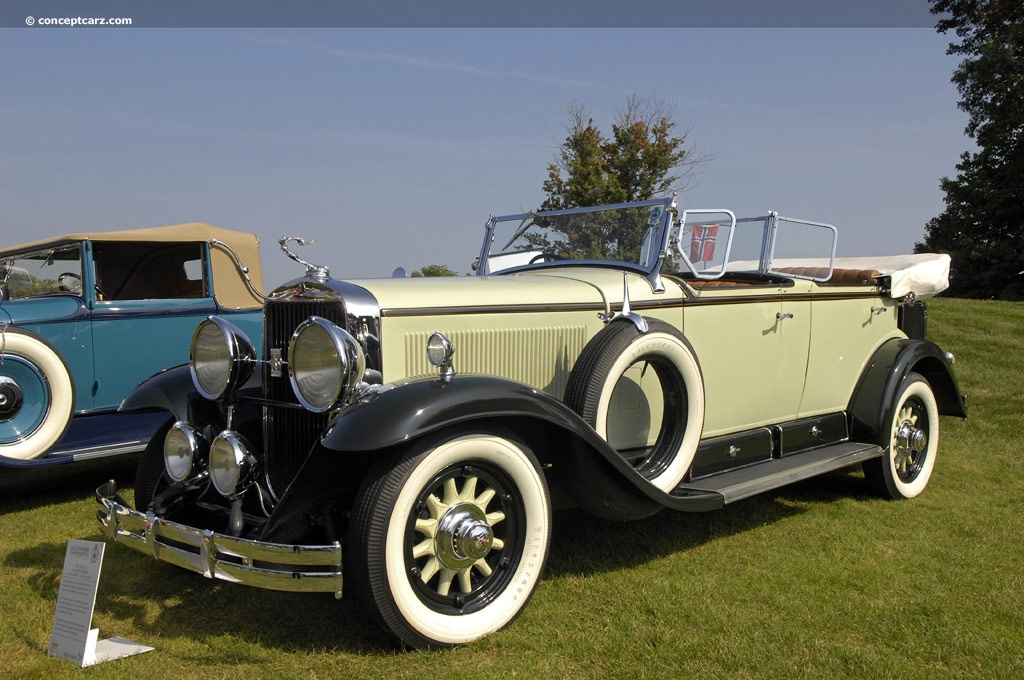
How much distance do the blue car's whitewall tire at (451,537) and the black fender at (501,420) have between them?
135 mm

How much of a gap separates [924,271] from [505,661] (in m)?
4.15

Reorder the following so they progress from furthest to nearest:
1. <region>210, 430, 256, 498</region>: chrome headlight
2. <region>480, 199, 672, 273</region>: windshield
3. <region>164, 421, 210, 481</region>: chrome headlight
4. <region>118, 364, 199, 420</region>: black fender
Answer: <region>480, 199, 672, 273</region>: windshield → <region>118, 364, 199, 420</region>: black fender → <region>164, 421, 210, 481</region>: chrome headlight → <region>210, 430, 256, 498</region>: chrome headlight

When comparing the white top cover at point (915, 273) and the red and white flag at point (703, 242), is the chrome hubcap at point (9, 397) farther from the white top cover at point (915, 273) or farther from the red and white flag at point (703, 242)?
the white top cover at point (915, 273)

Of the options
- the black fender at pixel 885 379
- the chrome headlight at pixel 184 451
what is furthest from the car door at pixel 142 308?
the black fender at pixel 885 379

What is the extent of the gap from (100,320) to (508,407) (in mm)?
4291

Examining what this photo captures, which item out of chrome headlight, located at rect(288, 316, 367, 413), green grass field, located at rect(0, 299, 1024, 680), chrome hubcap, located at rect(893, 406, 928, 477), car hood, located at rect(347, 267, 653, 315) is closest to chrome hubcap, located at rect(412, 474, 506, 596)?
green grass field, located at rect(0, 299, 1024, 680)

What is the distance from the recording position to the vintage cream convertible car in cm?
274

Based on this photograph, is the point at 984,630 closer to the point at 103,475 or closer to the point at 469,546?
the point at 469,546

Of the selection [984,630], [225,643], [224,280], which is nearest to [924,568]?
[984,630]

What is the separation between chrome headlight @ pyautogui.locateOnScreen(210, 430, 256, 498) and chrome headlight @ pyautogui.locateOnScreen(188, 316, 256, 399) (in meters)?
0.31

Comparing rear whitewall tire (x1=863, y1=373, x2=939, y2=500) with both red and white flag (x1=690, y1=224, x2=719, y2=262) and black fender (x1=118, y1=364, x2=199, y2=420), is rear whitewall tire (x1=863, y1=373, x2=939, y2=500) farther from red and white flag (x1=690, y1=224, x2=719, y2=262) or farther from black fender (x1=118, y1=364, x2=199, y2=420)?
black fender (x1=118, y1=364, x2=199, y2=420)

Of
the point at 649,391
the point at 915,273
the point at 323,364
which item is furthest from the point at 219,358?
the point at 915,273

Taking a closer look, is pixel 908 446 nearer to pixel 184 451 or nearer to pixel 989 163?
pixel 184 451

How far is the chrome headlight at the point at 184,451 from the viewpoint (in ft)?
10.4
